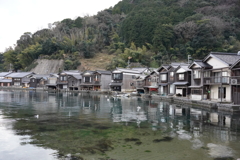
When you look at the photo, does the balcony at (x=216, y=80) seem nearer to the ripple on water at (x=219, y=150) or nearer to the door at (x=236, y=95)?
the door at (x=236, y=95)

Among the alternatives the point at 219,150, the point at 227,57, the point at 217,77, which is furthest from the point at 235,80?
the point at 219,150

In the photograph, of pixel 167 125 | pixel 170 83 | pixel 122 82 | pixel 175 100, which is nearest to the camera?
pixel 167 125

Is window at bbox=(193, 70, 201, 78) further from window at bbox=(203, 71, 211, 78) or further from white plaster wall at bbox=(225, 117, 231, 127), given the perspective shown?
white plaster wall at bbox=(225, 117, 231, 127)

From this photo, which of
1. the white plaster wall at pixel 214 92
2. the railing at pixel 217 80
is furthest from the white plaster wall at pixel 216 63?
the white plaster wall at pixel 214 92

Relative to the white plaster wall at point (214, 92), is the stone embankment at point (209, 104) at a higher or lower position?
lower

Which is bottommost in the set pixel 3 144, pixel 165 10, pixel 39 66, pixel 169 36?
pixel 3 144

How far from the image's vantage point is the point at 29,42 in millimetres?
94062

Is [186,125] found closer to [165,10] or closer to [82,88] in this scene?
[82,88]

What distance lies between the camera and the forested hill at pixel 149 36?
6091 centimetres

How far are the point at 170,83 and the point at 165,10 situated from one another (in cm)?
4909

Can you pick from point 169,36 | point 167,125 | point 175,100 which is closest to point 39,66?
point 169,36

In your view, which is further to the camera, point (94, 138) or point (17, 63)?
point (17, 63)

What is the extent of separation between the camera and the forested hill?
60906mm

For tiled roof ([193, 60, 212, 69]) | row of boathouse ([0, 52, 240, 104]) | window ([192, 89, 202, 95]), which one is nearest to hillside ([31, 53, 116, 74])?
row of boathouse ([0, 52, 240, 104])
